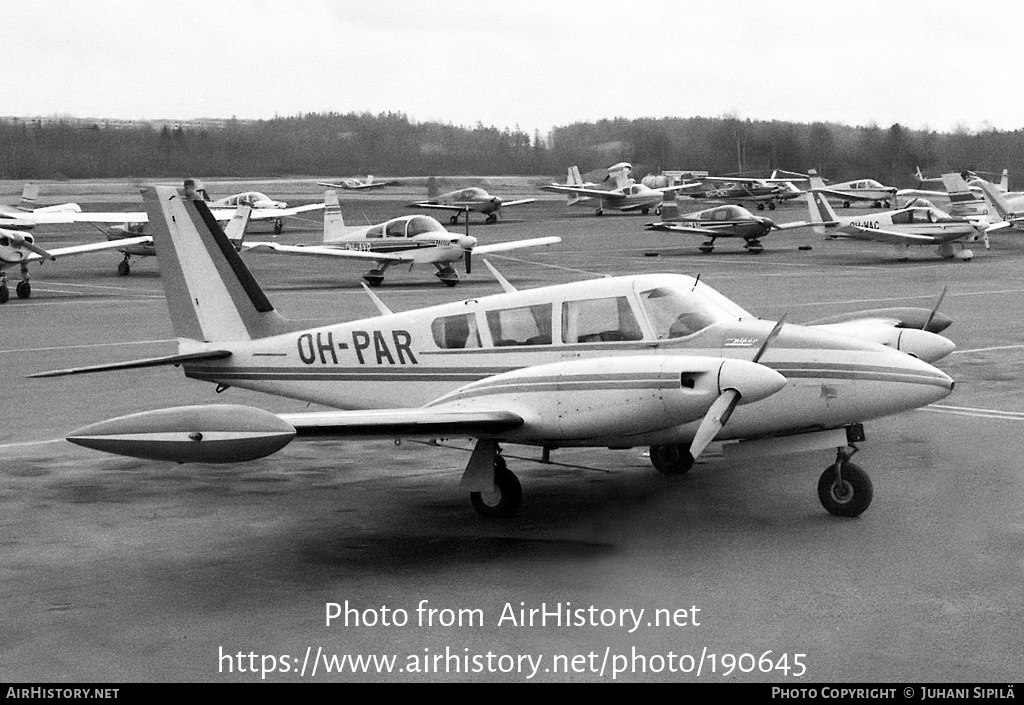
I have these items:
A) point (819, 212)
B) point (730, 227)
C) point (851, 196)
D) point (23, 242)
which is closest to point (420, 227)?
point (23, 242)

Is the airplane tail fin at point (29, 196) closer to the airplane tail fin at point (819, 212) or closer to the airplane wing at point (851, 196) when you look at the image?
the airplane tail fin at point (819, 212)

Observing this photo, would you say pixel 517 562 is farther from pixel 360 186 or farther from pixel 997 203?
pixel 360 186

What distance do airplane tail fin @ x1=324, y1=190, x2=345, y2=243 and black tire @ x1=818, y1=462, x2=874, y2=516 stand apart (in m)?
35.3

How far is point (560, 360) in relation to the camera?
1234 cm

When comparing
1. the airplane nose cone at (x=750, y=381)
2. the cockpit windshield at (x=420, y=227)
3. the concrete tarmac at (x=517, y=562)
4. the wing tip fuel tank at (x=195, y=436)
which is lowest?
the concrete tarmac at (x=517, y=562)

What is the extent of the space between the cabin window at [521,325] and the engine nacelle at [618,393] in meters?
1.26

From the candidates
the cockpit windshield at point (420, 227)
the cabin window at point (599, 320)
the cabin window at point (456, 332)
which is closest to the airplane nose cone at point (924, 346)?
the cabin window at point (599, 320)

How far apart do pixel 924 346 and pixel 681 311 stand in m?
3.84

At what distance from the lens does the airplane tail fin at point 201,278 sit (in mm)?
14461

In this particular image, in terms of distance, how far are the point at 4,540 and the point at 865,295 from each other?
88.6ft

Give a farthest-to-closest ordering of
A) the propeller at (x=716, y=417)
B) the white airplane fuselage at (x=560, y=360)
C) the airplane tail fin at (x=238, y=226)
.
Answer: the airplane tail fin at (x=238, y=226)
the white airplane fuselage at (x=560, y=360)
the propeller at (x=716, y=417)

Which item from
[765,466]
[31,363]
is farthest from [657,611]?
[31,363]

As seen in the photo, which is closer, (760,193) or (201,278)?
(201,278)

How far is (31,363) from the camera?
23984 mm
